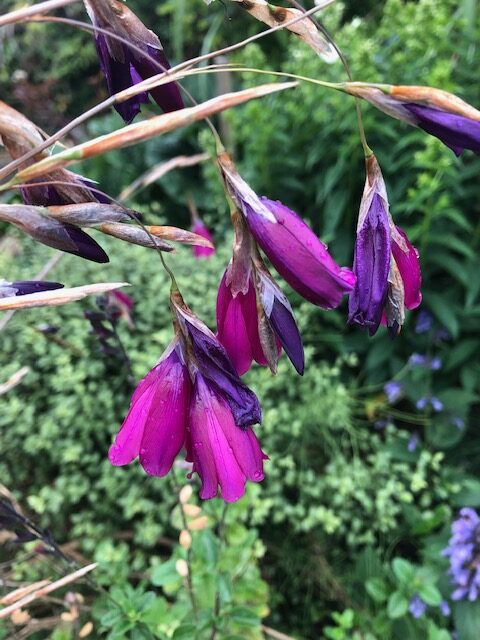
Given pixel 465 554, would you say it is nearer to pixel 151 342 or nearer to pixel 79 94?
pixel 151 342

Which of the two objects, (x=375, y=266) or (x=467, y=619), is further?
(x=467, y=619)

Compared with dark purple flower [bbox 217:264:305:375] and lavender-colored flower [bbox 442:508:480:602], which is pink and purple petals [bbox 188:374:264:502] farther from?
lavender-colored flower [bbox 442:508:480:602]

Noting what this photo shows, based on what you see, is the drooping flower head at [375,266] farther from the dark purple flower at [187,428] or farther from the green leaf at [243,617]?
the green leaf at [243,617]

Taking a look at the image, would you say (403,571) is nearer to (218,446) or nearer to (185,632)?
(185,632)

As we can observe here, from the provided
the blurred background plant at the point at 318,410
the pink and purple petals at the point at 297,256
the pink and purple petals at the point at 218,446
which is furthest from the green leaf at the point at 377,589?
the pink and purple petals at the point at 297,256

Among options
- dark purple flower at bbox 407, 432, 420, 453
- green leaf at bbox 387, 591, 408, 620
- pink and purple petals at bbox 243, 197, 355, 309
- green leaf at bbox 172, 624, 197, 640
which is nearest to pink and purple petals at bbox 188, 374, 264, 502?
pink and purple petals at bbox 243, 197, 355, 309

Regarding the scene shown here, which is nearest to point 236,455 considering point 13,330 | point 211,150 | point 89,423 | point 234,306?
point 234,306

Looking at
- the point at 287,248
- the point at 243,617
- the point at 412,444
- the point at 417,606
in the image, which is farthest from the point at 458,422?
the point at 287,248

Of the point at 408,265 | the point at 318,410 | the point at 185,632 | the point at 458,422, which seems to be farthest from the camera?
the point at 458,422
